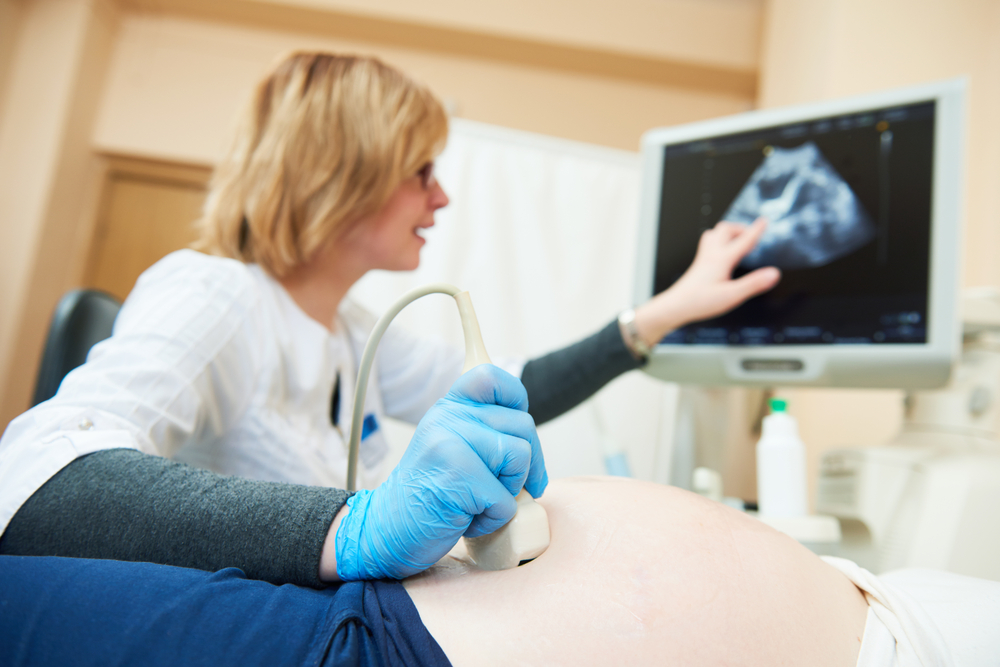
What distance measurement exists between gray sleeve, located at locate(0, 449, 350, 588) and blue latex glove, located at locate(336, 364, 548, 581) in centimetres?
4

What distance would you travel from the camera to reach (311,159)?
109 cm

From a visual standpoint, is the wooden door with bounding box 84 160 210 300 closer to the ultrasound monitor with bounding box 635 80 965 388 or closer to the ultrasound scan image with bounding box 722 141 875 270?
the ultrasound monitor with bounding box 635 80 965 388

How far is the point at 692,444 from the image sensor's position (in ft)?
4.47

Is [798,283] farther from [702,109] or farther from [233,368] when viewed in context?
[702,109]

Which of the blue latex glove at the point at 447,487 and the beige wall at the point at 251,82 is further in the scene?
the beige wall at the point at 251,82

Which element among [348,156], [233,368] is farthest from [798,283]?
[233,368]

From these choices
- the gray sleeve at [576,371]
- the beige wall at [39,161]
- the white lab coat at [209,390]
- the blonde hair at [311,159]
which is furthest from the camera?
the beige wall at [39,161]

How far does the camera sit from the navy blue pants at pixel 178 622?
16.7 inches

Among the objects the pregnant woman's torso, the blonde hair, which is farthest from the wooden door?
the pregnant woman's torso

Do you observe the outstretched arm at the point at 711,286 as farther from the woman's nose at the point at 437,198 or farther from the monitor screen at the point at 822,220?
the woman's nose at the point at 437,198

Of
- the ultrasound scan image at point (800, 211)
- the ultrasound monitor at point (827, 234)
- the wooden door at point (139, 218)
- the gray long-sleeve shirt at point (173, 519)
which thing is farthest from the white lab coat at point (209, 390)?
the wooden door at point (139, 218)

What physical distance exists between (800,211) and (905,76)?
50.9 inches

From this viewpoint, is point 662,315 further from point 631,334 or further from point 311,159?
point 311,159

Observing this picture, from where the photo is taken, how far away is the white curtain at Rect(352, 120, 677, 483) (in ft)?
6.00
